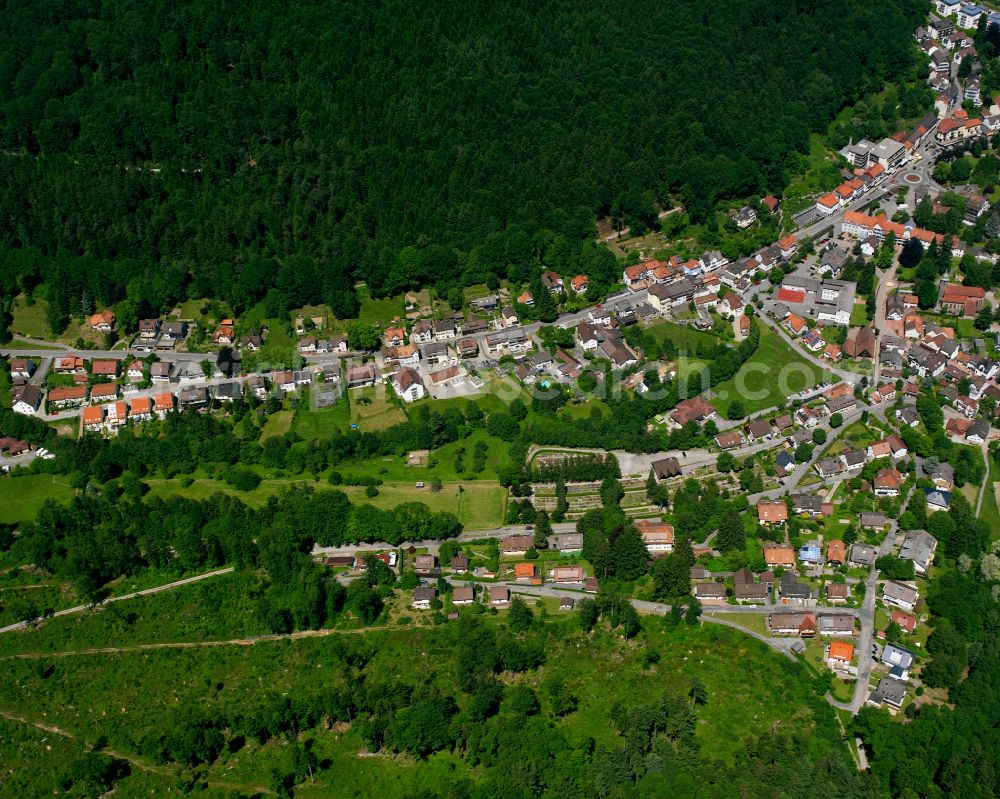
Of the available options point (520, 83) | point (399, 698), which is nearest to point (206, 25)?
point (520, 83)

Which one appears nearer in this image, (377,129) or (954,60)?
(377,129)

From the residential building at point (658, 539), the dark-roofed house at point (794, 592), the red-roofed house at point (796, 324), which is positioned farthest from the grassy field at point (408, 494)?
the red-roofed house at point (796, 324)

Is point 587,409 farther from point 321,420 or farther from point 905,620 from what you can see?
point 905,620

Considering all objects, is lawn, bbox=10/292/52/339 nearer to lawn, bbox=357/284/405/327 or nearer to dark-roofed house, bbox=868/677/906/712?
lawn, bbox=357/284/405/327

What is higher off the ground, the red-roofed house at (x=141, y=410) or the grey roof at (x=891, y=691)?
the red-roofed house at (x=141, y=410)

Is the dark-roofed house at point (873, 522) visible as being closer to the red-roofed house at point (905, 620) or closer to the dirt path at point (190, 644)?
the red-roofed house at point (905, 620)

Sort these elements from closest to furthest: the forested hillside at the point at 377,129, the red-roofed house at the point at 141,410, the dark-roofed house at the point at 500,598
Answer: the dark-roofed house at the point at 500,598
the red-roofed house at the point at 141,410
the forested hillside at the point at 377,129

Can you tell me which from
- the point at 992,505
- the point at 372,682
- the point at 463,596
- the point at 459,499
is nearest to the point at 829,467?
the point at 992,505
